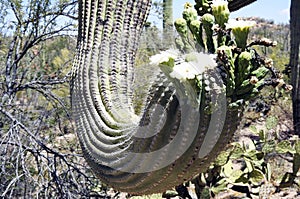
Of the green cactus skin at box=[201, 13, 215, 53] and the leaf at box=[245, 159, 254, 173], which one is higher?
the green cactus skin at box=[201, 13, 215, 53]

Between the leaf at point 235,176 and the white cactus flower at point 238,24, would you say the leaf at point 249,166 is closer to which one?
the leaf at point 235,176

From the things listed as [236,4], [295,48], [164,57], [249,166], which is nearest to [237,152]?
[249,166]

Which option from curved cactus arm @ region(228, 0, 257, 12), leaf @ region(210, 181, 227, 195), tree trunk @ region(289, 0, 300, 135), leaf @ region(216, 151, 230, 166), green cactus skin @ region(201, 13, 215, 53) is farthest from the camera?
tree trunk @ region(289, 0, 300, 135)

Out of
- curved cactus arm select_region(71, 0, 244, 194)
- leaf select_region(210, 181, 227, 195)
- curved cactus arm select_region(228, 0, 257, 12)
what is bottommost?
leaf select_region(210, 181, 227, 195)

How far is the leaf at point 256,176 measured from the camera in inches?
101

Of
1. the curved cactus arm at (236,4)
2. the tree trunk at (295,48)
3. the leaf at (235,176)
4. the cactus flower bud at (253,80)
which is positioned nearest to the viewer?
the cactus flower bud at (253,80)

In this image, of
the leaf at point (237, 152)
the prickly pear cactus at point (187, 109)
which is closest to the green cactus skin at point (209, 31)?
the prickly pear cactus at point (187, 109)

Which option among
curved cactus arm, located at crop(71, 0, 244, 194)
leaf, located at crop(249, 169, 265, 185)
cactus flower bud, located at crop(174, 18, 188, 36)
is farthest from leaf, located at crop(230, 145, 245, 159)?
cactus flower bud, located at crop(174, 18, 188, 36)

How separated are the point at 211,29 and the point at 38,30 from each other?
123 inches

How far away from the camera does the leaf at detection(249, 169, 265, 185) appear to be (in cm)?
257

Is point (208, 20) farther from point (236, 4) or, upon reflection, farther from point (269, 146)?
point (269, 146)

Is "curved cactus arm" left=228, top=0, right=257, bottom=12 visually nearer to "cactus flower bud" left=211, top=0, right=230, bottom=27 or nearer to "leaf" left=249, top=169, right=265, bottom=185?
"leaf" left=249, top=169, right=265, bottom=185

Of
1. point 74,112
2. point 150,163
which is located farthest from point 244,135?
point 150,163

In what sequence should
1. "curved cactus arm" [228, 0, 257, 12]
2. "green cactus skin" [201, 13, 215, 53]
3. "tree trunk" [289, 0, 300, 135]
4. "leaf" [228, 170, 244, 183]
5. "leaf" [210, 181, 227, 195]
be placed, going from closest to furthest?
"green cactus skin" [201, 13, 215, 53]
"curved cactus arm" [228, 0, 257, 12]
"leaf" [210, 181, 227, 195]
"leaf" [228, 170, 244, 183]
"tree trunk" [289, 0, 300, 135]
